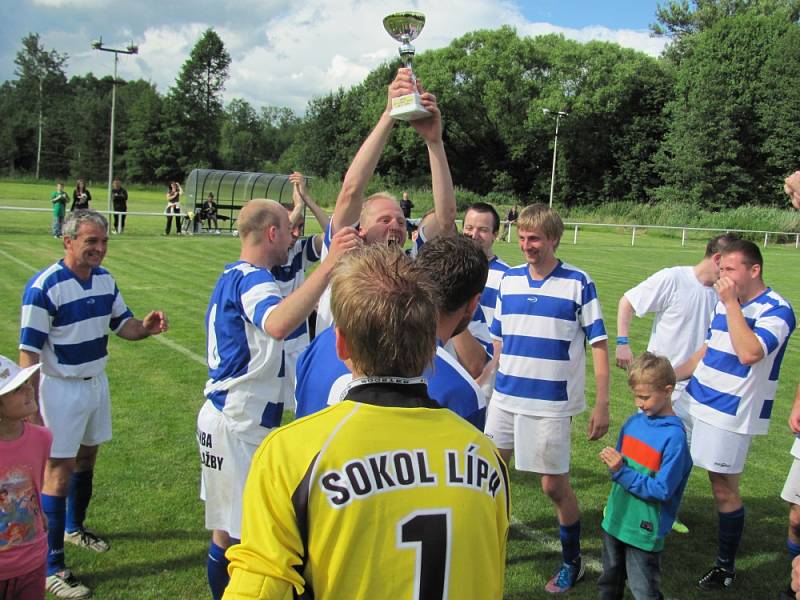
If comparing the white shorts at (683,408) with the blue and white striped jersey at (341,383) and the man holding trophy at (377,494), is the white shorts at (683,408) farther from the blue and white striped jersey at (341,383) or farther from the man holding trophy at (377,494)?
the man holding trophy at (377,494)

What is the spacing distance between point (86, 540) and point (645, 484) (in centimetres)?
355

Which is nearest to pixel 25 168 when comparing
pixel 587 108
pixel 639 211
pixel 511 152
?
pixel 511 152

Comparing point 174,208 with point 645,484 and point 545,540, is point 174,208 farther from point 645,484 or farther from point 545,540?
point 645,484

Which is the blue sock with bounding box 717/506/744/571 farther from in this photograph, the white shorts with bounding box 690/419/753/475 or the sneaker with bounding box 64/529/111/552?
the sneaker with bounding box 64/529/111/552

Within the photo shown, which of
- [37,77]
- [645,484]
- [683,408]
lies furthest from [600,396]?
[37,77]

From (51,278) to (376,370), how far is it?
323cm

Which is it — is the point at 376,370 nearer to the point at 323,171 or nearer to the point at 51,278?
the point at 51,278

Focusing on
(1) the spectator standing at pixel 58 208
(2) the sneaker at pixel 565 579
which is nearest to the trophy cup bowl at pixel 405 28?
(2) the sneaker at pixel 565 579

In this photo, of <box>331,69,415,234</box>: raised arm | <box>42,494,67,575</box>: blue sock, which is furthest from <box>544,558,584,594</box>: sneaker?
<box>42,494,67,575</box>: blue sock

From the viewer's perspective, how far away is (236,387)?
11.3 feet

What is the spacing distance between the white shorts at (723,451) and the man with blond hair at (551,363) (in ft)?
2.56

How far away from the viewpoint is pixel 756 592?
4.12 metres

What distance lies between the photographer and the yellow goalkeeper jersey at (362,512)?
56.8 inches

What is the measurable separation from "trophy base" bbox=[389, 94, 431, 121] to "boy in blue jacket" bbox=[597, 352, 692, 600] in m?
1.83
